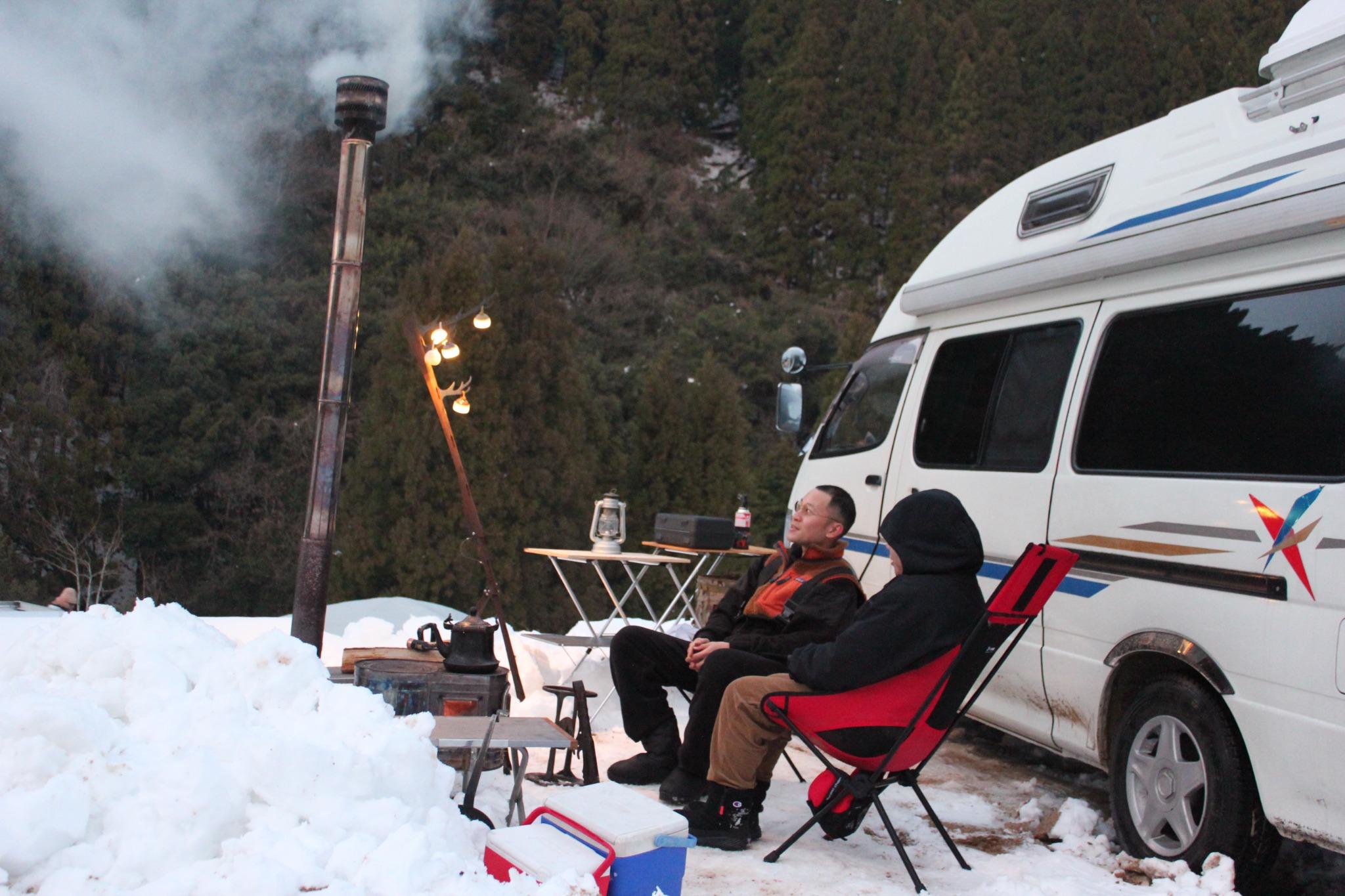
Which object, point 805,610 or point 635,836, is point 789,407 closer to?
point 805,610

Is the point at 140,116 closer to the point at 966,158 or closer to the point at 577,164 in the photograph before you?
the point at 577,164

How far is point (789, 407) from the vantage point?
582cm

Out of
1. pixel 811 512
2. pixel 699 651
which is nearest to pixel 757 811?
pixel 699 651

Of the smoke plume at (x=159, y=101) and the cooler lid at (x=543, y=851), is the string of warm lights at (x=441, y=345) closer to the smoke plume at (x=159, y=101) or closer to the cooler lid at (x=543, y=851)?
the cooler lid at (x=543, y=851)

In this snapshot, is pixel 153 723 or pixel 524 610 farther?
pixel 524 610

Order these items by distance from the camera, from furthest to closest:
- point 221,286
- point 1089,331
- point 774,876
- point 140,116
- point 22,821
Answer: point 140,116 → point 221,286 → point 1089,331 → point 774,876 → point 22,821

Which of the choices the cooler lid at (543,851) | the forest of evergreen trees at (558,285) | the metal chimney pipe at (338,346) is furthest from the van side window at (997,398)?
the forest of evergreen trees at (558,285)

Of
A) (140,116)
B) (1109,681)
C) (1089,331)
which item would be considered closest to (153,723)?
(1109,681)

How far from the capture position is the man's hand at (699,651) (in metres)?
3.77

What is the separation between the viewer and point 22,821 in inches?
82.8

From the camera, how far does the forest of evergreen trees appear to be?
1525cm

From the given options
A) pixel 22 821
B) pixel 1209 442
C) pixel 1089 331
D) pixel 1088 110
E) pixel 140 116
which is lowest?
pixel 22 821

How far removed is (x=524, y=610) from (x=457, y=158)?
12082 millimetres

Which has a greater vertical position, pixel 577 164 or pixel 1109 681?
pixel 577 164
